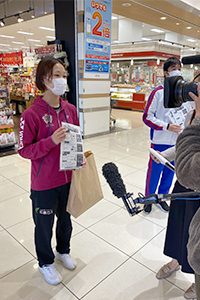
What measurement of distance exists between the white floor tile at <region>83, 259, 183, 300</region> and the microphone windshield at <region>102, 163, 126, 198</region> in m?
1.02

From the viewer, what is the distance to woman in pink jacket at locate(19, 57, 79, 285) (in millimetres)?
1451

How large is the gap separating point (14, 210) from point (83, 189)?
4.56ft

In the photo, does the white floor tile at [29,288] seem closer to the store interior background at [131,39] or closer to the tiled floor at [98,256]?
the tiled floor at [98,256]

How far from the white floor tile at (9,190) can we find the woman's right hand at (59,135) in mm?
1876

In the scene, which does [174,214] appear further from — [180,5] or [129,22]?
[129,22]

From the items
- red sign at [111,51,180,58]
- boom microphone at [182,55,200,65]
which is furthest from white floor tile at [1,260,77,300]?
red sign at [111,51,180,58]

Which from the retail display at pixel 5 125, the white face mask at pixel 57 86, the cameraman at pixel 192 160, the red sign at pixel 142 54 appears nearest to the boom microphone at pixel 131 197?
the cameraman at pixel 192 160

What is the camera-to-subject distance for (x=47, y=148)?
1.43 meters

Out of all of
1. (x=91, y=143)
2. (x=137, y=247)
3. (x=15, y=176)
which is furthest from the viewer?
(x=91, y=143)

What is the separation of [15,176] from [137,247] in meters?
2.25

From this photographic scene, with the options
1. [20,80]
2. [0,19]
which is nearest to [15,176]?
[20,80]

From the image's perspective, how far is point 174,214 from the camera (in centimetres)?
153

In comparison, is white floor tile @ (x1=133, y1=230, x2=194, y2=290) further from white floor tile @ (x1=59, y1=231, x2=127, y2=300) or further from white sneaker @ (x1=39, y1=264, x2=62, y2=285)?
white sneaker @ (x1=39, y1=264, x2=62, y2=285)

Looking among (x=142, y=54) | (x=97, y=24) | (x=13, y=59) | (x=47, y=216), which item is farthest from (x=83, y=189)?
(x=13, y=59)
